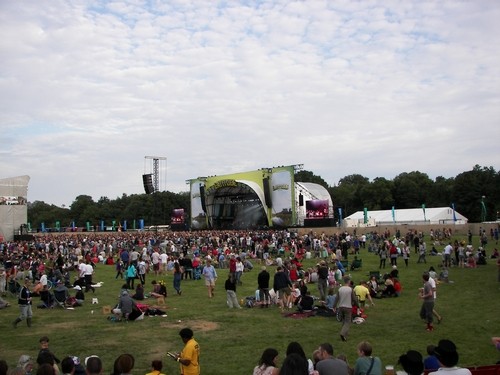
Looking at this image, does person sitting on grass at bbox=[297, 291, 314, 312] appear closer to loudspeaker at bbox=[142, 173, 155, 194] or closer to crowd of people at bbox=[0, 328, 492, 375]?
crowd of people at bbox=[0, 328, 492, 375]

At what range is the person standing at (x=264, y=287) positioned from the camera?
14266 millimetres

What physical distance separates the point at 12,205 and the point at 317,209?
1304 inches

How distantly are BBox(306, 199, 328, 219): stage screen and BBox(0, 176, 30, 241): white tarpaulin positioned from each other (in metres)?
31.5

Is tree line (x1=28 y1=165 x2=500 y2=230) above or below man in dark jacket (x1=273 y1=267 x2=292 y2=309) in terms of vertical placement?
above

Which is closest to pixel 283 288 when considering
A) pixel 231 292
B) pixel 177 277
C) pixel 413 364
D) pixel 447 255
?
pixel 231 292

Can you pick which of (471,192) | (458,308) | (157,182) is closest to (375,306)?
(458,308)

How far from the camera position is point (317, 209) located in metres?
50.1

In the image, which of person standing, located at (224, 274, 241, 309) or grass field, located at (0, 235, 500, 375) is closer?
grass field, located at (0, 235, 500, 375)


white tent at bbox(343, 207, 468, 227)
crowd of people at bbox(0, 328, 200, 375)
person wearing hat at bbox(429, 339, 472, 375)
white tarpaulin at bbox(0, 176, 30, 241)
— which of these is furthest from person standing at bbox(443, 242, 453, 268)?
white tarpaulin at bbox(0, 176, 30, 241)

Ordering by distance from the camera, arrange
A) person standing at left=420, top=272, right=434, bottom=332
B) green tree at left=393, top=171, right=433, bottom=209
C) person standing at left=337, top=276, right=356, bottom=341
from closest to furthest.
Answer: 1. person standing at left=337, top=276, right=356, bottom=341
2. person standing at left=420, top=272, right=434, bottom=332
3. green tree at left=393, top=171, right=433, bottom=209

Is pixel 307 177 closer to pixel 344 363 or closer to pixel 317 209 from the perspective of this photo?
pixel 317 209

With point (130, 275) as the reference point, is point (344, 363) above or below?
above

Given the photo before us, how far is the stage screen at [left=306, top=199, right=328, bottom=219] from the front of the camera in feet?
163

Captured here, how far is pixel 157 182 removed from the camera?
60.3 metres
